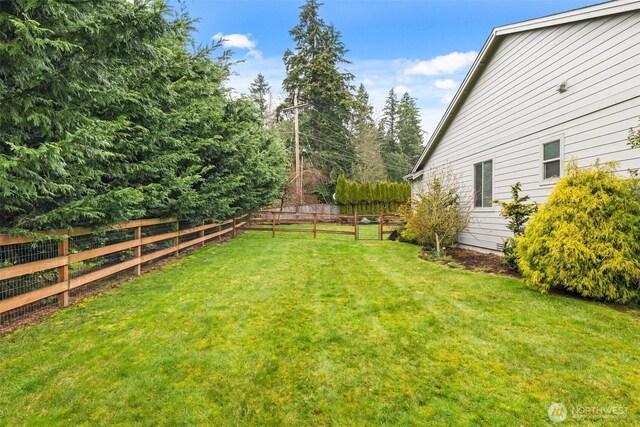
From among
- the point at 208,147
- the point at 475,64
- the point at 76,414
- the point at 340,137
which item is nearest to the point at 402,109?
the point at 340,137

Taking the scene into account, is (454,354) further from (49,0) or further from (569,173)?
(49,0)

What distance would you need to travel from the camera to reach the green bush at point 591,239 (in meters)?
3.90

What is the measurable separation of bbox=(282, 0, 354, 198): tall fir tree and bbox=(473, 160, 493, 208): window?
675 inches

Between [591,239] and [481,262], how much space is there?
2.91 metres

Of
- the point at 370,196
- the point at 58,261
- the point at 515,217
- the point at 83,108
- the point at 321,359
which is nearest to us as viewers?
the point at 321,359

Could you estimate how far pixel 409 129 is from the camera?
36.8 m

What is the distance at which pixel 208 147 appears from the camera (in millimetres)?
7996

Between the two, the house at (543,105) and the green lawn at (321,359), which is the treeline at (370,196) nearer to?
the house at (543,105)

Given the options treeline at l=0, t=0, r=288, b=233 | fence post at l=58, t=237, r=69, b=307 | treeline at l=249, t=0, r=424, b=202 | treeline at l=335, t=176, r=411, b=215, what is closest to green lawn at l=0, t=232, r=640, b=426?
fence post at l=58, t=237, r=69, b=307

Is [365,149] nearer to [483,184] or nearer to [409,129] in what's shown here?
[409,129]

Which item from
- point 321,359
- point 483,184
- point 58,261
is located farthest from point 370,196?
point 321,359

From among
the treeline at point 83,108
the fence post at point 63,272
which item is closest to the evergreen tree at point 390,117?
the treeline at point 83,108

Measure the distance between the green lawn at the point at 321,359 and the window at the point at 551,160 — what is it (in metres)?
2.67

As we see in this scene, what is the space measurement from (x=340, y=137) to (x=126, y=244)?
895 inches
